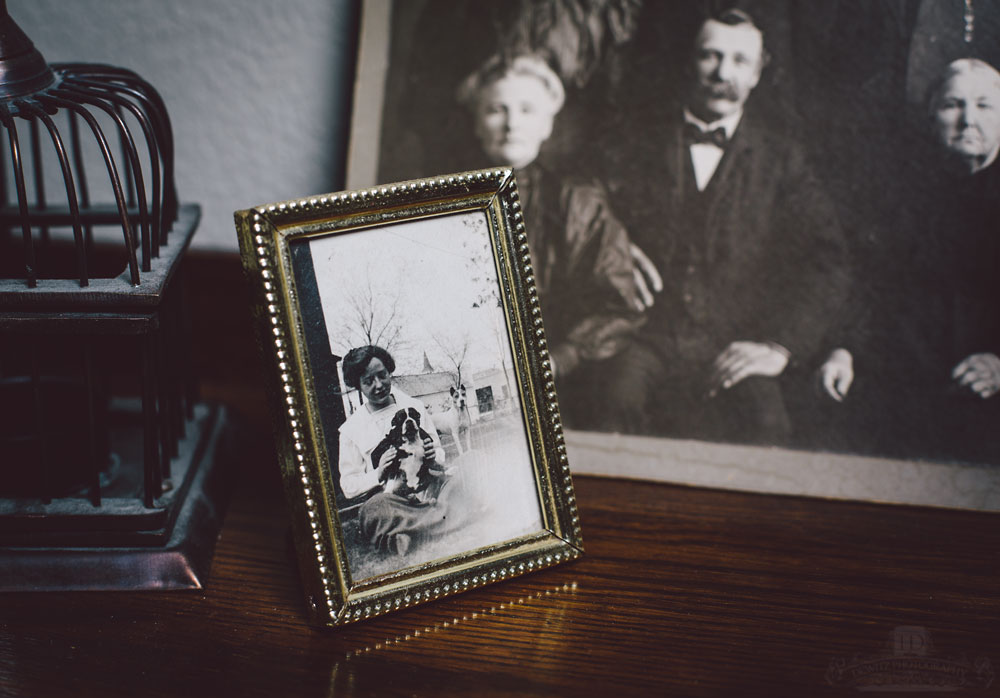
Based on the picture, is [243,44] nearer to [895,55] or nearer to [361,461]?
[361,461]

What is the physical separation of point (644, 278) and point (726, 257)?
9cm

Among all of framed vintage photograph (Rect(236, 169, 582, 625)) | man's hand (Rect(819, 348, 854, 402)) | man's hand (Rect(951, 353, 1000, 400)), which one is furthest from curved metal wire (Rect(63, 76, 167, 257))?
man's hand (Rect(951, 353, 1000, 400))

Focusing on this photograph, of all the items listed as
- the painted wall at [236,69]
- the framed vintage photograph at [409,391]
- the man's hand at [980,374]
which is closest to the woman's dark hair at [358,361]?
the framed vintage photograph at [409,391]

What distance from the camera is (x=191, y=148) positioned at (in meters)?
1.04

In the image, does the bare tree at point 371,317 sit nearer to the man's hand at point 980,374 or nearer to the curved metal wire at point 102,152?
the curved metal wire at point 102,152

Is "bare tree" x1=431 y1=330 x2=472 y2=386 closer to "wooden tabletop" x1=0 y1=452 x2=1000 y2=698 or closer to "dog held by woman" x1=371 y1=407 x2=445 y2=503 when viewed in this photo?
"dog held by woman" x1=371 y1=407 x2=445 y2=503

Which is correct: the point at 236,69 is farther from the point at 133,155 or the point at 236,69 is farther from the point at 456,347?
the point at 456,347

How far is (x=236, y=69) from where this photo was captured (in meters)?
1.00

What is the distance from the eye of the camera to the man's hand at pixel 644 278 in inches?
36.1

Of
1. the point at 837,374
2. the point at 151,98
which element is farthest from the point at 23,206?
the point at 837,374

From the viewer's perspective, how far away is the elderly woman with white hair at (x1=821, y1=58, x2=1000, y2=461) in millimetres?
838

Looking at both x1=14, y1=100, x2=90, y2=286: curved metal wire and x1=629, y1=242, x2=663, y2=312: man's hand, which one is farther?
x1=629, y1=242, x2=663, y2=312: man's hand

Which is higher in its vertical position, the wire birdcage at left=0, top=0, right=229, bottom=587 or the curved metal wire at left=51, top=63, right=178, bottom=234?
the curved metal wire at left=51, top=63, right=178, bottom=234

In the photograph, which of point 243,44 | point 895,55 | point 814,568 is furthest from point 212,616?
point 895,55
